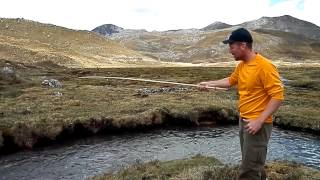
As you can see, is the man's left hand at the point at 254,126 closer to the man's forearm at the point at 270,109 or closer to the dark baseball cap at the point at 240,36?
the man's forearm at the point at 270,109

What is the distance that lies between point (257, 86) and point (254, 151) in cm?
151

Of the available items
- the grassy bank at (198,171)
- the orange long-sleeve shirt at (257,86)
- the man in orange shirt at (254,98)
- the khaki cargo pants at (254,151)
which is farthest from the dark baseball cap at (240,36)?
the grassy bank at (198,171)

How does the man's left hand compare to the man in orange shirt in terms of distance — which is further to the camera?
the man's left hand

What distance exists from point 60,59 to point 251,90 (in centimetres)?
13432

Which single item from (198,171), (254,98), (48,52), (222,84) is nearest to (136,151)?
(198,171)

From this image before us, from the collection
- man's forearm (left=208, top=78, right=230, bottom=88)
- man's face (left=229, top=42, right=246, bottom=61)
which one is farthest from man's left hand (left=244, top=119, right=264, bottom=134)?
man's forearm (left=208, top=78, right=230, bottom=88)

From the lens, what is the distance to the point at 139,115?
37.4 m

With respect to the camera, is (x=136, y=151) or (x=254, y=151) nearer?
→ (x=254, y=151)

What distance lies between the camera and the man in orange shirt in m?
9.95

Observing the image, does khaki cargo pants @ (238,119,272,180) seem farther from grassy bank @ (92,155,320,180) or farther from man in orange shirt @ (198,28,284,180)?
grassy bank @ (92,155,320,180)

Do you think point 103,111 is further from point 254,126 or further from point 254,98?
point 254,126

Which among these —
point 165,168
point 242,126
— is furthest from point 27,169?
point 242,126

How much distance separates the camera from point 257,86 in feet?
33.5

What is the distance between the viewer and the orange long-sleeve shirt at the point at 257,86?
390 inches
